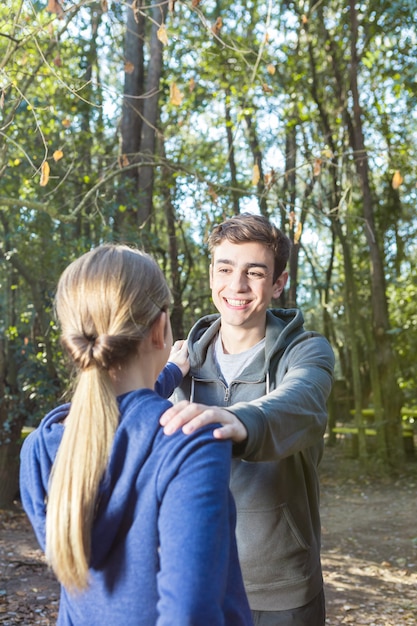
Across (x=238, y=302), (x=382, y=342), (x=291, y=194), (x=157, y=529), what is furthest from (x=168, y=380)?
(x=291, y=194)

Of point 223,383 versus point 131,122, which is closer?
point 223,383

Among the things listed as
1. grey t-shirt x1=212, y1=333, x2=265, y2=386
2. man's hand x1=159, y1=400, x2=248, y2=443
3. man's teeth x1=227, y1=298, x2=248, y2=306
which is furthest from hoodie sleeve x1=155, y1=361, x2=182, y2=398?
man's hand x1=159, y1=400, x2=248, y2=443

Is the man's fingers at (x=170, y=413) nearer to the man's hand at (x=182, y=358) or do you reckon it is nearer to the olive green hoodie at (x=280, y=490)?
the olive green hoodie at (x=280, y=490)

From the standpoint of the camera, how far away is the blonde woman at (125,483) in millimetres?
1312

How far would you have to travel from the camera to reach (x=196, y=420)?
1414 millimetres

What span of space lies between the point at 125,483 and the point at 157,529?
107 millimetres

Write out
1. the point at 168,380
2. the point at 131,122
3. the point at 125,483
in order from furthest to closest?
the point at 131,122, the point at 168,380, the point at 125,483

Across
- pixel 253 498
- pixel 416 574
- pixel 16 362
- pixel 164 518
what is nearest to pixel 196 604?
pixel 164 518

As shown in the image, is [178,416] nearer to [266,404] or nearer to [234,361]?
[266,404]

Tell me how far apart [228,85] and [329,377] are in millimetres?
11250

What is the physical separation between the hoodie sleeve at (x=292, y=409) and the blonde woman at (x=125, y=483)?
210mm

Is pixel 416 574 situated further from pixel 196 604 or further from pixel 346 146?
pixel 346 146

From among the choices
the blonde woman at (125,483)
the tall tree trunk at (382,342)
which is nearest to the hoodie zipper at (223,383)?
the blonde woman at (125,483)

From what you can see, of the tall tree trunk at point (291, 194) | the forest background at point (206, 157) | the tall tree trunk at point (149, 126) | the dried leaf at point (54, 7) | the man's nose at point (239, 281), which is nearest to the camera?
the man's nose at point (239, 281)
